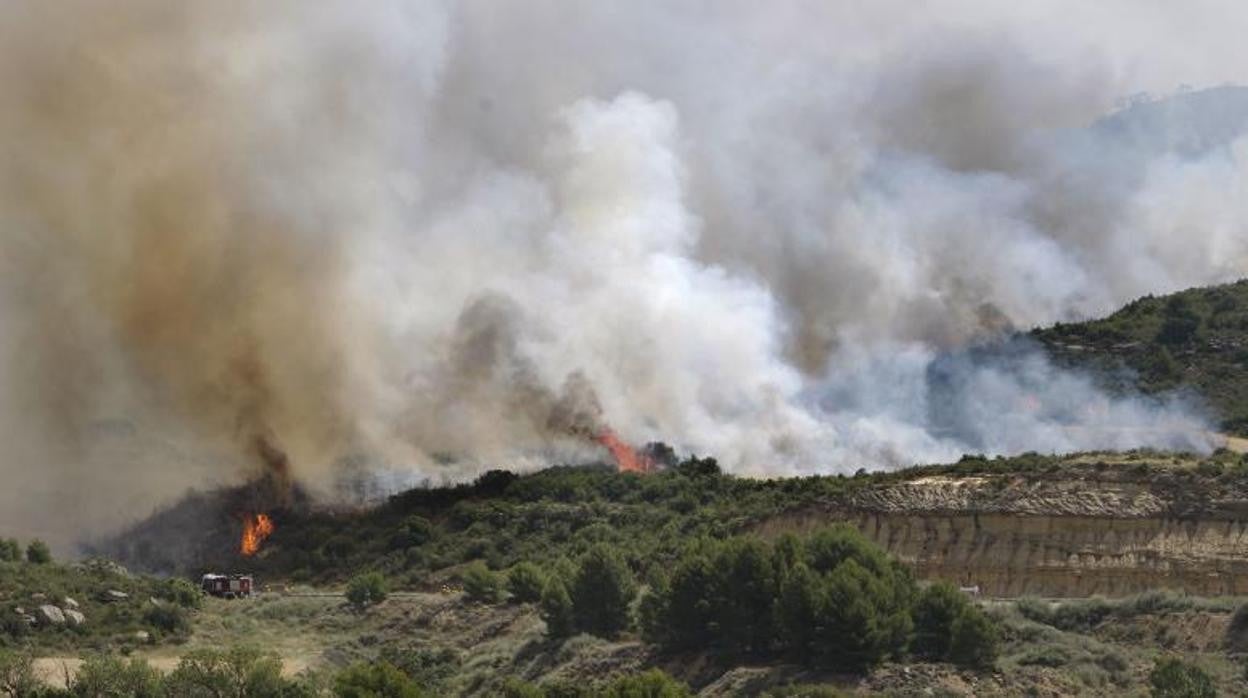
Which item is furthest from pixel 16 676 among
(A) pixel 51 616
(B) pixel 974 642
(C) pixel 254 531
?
(C) pixel 254 531

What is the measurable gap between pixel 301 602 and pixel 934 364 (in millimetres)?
33136

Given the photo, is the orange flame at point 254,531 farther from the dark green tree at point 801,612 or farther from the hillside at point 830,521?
the dark green tree at point 801,612

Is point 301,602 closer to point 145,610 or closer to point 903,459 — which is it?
point 145,610

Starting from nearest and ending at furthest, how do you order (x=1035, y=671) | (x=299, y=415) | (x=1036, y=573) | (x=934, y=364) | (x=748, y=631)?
(x=1035, y=671) < (x=748, y=631) < (x=1036, y=573) < (x=299, y=415) < (x=934, y=364)

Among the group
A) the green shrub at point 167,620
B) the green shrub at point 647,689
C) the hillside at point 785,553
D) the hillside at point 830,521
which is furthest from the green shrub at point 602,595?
the green shrub at point 647,689

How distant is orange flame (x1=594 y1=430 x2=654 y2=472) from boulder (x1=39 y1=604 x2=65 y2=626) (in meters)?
29.1

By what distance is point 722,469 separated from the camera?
96500 millimetres

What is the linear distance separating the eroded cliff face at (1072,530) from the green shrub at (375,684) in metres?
21.9

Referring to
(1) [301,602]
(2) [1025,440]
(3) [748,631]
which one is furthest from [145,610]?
(2) [1025,440]

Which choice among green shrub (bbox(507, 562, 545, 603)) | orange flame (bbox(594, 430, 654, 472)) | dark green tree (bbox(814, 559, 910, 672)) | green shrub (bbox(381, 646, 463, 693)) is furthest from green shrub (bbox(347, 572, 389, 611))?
dark green tree (bbox(814, 559, 910, 672))

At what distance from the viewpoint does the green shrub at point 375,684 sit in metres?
61.1

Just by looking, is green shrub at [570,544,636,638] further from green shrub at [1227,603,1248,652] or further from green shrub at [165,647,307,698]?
green shrub at [1227,603,1248,652]

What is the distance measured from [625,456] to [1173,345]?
27068mm

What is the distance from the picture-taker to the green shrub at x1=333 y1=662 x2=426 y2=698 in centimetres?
6106
